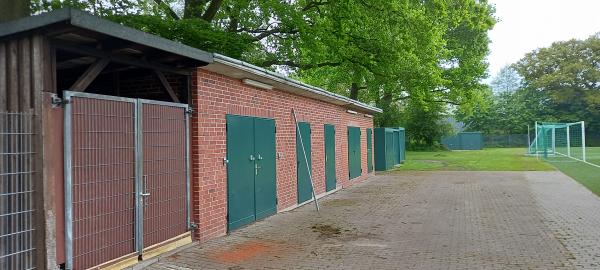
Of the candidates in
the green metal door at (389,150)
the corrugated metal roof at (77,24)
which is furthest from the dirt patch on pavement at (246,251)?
the green metal door at (389,150)

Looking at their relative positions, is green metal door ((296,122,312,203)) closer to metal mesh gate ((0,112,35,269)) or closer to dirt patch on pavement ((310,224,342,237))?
dirt patch on pavement ((310,224,342,237))

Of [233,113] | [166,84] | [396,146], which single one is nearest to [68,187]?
[166,84]

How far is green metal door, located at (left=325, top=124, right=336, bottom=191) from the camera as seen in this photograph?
47.0ft

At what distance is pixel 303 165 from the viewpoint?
483 inches

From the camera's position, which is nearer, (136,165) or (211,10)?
(136,165)

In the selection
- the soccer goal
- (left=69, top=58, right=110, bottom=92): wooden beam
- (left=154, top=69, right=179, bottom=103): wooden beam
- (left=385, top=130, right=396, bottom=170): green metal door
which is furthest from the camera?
the soccer goal

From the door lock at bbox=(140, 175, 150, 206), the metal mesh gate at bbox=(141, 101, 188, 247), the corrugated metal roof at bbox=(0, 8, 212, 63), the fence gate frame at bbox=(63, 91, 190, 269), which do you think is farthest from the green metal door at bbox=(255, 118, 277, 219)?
the corrugated metal roof at bbox=(0, 8, 212, 63)

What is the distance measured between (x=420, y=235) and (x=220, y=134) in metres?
3.83

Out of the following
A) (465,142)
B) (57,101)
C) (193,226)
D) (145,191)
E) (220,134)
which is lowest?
(193,226)

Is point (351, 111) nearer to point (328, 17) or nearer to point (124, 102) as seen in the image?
point (328, 17)

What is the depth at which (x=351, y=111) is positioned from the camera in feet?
57.5

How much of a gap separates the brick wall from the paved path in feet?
1.49

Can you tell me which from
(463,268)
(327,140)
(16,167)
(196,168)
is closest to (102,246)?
(16,167)

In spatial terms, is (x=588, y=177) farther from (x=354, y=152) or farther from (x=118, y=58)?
(x=118, y=58)
